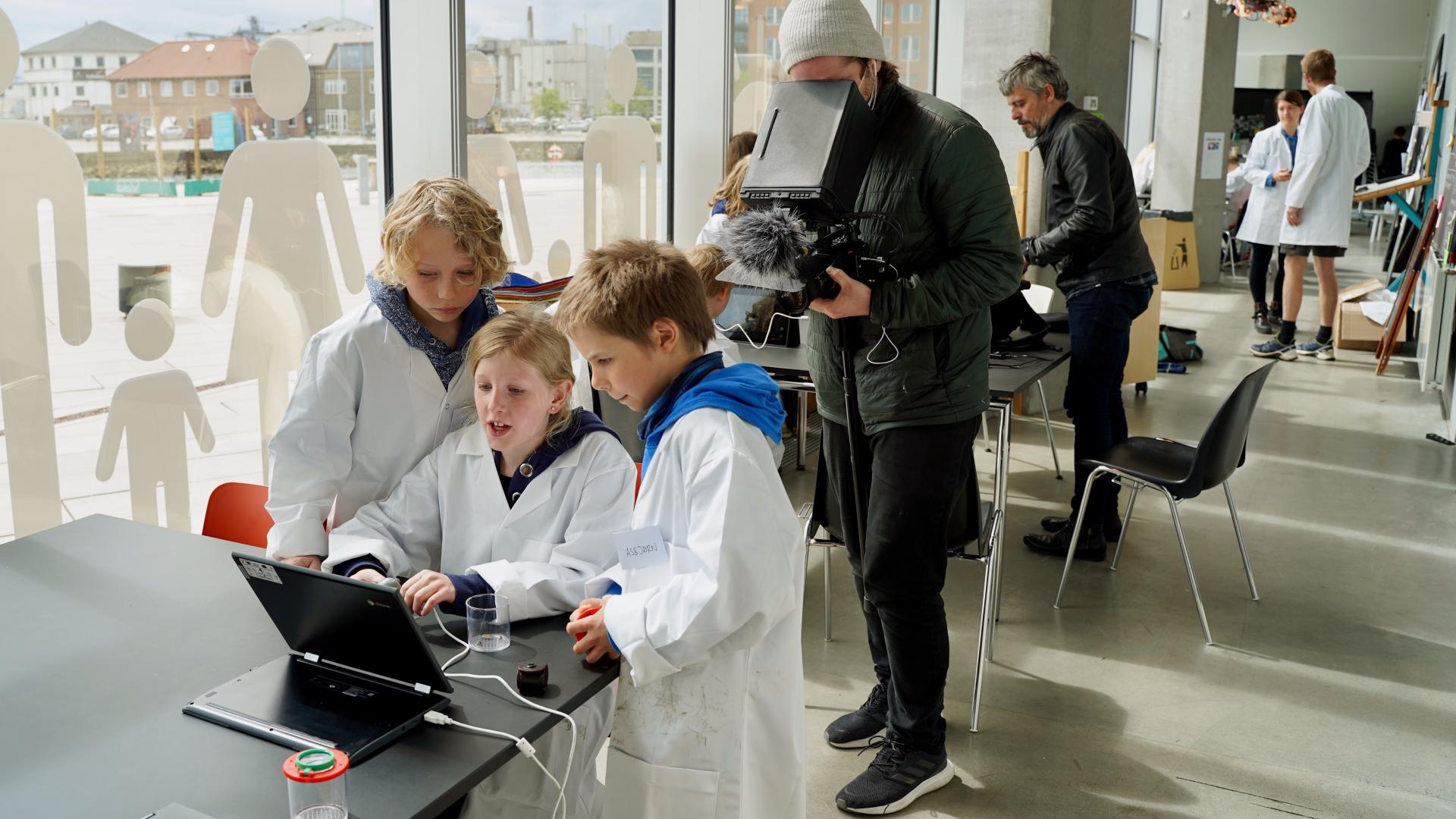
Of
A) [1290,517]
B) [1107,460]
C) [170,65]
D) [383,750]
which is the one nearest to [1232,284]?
[1290,517]

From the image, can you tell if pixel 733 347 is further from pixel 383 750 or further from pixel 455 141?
pixel 383 750

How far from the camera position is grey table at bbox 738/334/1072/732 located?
2.88 m

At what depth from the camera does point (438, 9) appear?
3346 millimetres

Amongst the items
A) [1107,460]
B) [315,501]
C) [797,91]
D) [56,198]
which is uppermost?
[797,91]

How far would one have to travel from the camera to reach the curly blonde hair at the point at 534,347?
6.29ft

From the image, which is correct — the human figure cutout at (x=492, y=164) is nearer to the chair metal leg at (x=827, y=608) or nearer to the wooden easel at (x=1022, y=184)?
the chair metal leg at (x=827, y=608)

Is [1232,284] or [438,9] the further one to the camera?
[1232,284]

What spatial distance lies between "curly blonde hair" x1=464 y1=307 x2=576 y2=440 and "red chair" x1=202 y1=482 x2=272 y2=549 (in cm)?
68

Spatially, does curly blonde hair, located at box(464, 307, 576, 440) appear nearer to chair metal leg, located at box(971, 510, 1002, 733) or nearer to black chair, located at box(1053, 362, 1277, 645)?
chair metal leg, located at box(971, 510, 1002, 733)

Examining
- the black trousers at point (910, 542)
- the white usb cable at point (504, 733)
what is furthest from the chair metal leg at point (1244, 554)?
the white usb cable at point (504, 733)

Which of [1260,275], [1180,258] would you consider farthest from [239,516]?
[1180,258]

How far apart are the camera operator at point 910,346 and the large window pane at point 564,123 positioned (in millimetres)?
1706

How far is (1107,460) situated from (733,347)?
1463mm

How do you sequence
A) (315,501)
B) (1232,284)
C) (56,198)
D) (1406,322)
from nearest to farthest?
(315,501)
(56,198)
(1406,322)
(1232,284)
